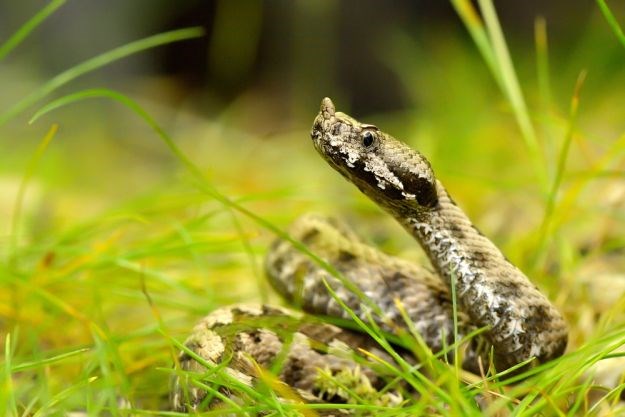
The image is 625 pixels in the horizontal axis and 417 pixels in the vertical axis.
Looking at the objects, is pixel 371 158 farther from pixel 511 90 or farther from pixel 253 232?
pixel 511 90

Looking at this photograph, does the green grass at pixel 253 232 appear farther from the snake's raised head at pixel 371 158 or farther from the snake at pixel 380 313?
the snake's raised head at pixel 371 158

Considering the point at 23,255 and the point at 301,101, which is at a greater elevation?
the point at 301,101

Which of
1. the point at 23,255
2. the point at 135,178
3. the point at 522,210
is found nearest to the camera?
the point at 23,255

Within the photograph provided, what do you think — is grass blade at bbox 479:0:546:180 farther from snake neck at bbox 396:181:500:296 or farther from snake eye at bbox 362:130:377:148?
snake eye at bbox 362:130:377:148

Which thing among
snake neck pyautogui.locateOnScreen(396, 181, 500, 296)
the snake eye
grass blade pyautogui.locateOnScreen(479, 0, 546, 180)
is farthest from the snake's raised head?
grass blade pyautogui.locateOnScreen(479, 0, 546, 180)

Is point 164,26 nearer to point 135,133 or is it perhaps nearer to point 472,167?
point 135,133

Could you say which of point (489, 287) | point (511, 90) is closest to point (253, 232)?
point (489, 287)

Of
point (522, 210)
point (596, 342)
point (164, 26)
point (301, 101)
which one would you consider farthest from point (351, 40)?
point (596, 342)
